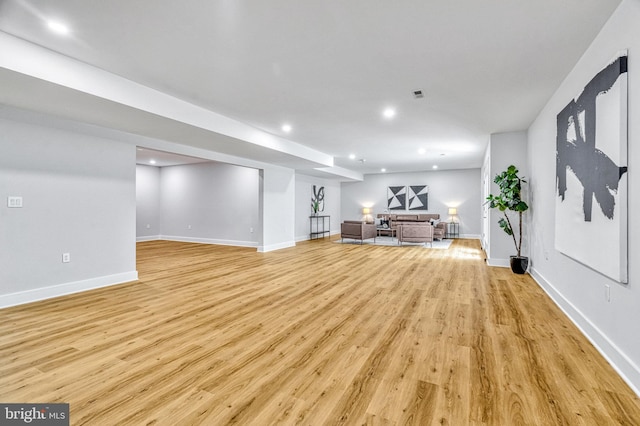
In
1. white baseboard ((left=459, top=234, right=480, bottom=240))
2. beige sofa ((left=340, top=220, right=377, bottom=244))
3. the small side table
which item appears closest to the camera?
beige sofa ((left=340, top=220, right=377, bottom=244))

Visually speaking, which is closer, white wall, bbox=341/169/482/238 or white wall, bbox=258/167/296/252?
white wall, bbox=258/167/296/252

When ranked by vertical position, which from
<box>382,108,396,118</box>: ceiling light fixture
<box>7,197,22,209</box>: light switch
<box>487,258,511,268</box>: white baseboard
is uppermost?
<box>382,108,396,118</box>: ceiling light fixture

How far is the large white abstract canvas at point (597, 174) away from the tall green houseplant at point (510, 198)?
6.41 feet

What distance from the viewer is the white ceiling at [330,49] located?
2.16 m

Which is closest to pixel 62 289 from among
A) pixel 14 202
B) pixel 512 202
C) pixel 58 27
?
pixel 14 202

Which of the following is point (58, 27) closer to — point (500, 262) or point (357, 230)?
point (500, 262)

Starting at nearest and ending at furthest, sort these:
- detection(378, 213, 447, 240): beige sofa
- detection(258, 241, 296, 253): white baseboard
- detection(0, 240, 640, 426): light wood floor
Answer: detection(0, 240, 640, 426): light wood floor → detection(258, 241, 296, 253): white baseboard → detection(378, 213, 447, 240): beige sofa

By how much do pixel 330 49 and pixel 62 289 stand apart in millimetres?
4457

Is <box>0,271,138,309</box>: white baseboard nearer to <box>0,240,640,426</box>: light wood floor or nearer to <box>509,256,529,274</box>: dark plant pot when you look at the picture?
<box>0,240,640,426</box>: light wood floor

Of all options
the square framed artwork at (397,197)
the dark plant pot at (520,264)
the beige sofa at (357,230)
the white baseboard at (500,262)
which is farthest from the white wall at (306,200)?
the dark plant pot at (520,264)

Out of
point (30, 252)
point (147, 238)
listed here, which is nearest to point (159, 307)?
point (30, 252)

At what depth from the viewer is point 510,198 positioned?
5.09 metres

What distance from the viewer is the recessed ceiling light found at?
233 centimetres

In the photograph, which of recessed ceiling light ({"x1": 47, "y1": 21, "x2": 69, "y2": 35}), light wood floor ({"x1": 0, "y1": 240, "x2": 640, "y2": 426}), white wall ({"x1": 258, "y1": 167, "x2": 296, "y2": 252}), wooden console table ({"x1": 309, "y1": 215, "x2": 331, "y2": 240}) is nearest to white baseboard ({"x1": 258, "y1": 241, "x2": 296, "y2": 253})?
white wall ({"x1": 258, "y1": 167, "x2": 296, "y2": 252})
